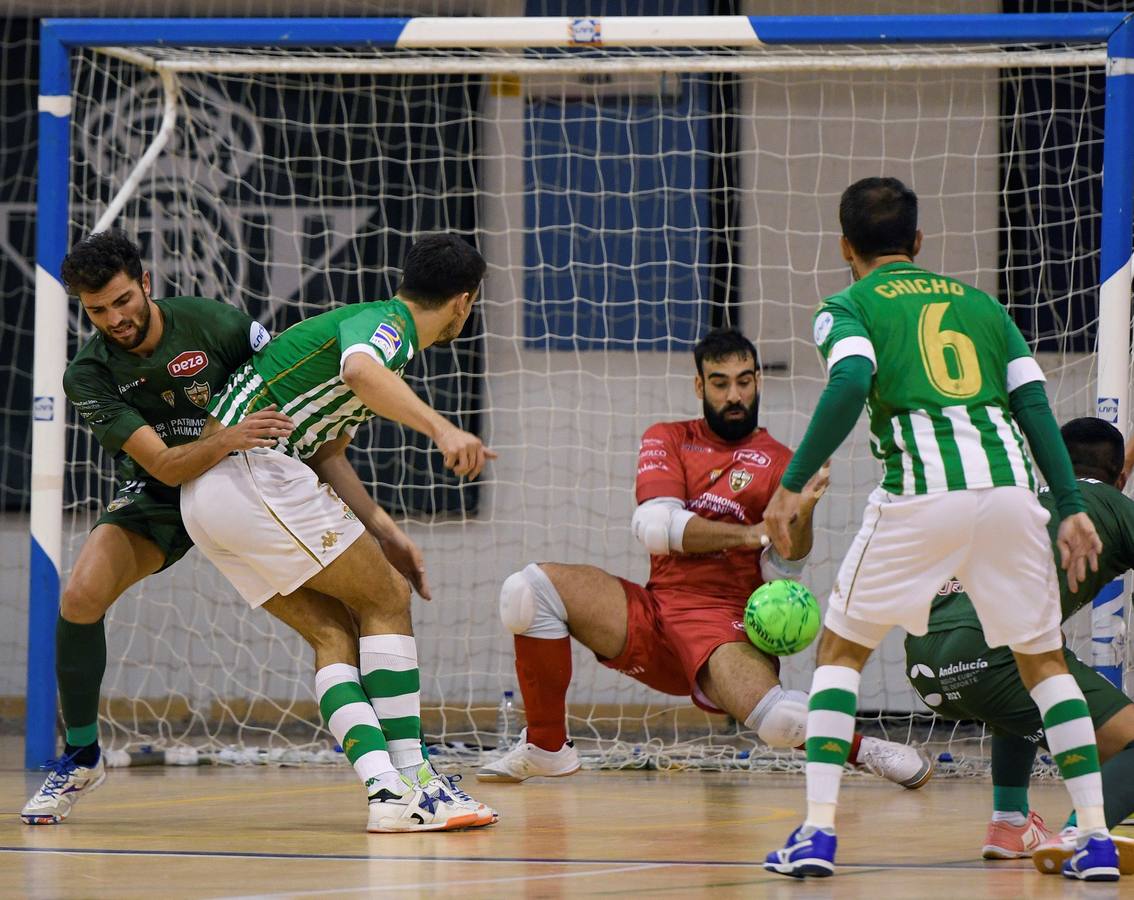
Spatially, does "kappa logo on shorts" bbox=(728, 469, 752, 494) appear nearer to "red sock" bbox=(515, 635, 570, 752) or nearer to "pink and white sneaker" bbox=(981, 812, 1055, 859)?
"red sock" bbox=(515, 635, 570, 752)

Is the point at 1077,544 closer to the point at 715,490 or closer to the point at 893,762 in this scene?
the point at 893,762

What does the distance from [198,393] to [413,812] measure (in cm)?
142

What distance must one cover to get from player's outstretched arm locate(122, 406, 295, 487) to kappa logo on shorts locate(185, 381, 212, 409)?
0.26 metres

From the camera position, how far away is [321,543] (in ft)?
15.0

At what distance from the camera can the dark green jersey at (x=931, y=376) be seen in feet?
12.4

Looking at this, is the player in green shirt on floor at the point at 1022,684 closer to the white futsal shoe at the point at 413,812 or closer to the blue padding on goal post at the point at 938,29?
the white futsal shoe at the point at 413,812

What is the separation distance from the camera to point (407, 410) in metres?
4.23

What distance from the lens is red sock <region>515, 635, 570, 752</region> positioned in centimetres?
591

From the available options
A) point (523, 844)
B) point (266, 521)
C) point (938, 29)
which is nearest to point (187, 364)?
point (266, 521)

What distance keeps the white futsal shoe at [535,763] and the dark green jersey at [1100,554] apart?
185cm

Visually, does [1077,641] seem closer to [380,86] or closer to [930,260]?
[930,260]

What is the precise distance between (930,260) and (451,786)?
14.9ft

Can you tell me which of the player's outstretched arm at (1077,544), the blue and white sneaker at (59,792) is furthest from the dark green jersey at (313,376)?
the player's outstretched arm at (1077,544)

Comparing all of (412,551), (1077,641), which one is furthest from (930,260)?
(412,551)
